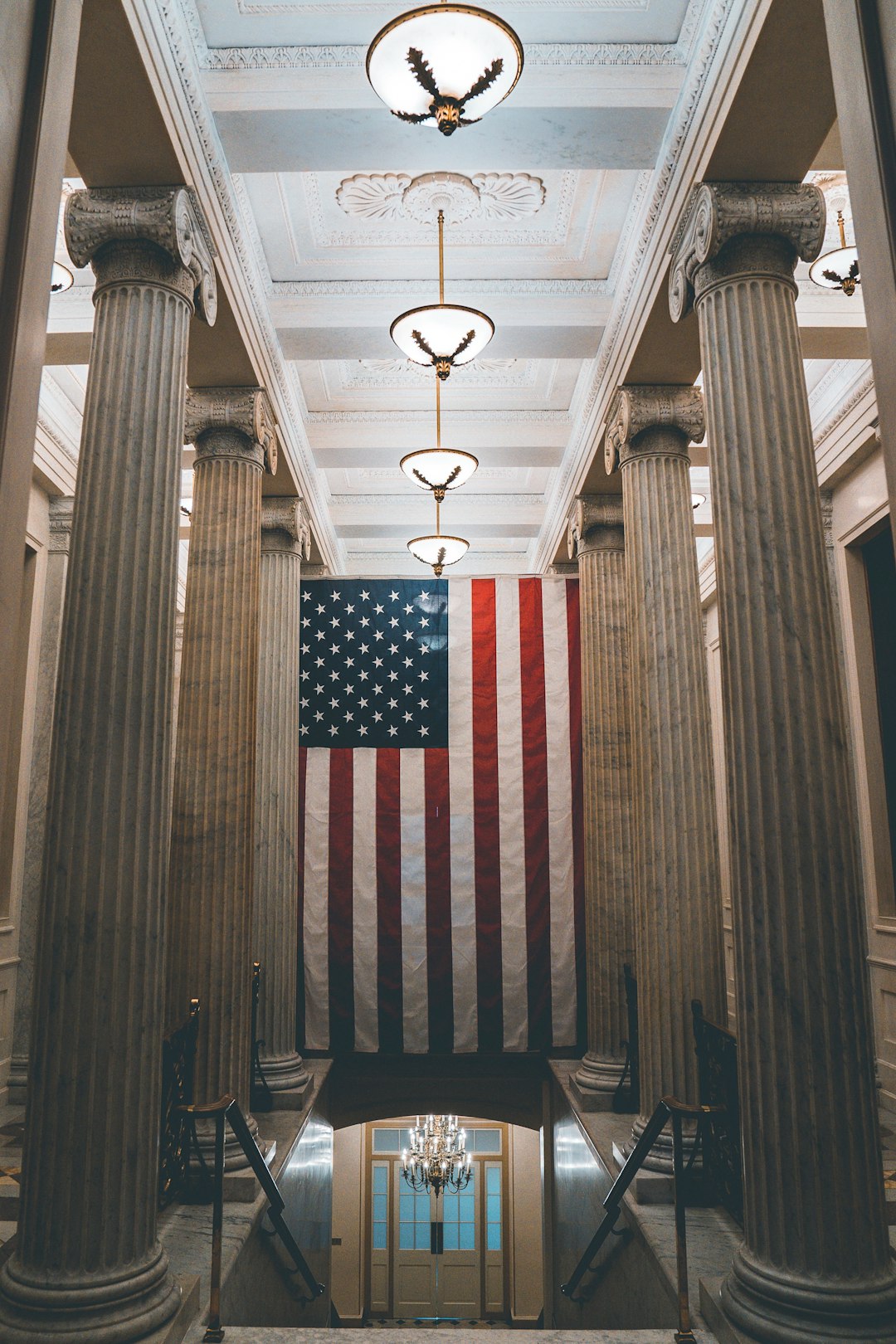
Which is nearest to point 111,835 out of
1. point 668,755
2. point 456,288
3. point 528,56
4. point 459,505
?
point 668,755

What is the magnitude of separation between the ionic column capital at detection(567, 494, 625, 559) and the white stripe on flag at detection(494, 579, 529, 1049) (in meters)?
1.19

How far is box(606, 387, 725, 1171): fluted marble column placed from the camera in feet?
20.3

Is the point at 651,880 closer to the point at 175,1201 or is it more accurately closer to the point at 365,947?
the point at 175,1201

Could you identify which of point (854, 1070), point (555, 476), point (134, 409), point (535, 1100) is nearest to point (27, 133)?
point (134, 409)

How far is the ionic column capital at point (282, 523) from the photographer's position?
944 centimetres

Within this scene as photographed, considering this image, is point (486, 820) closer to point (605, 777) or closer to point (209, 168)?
point (605, 777)

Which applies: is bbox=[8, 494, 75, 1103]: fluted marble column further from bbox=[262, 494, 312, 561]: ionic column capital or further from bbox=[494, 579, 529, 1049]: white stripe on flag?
bbox=[494, 579, 529, 1049]: white stripe on flag

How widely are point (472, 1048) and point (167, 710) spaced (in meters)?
6.74

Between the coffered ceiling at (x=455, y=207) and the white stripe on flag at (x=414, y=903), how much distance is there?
297 cm

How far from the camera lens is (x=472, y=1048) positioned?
9.92 meters

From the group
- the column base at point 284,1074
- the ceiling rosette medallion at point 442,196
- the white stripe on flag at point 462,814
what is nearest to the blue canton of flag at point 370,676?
the white stripe on flag at point 462,814

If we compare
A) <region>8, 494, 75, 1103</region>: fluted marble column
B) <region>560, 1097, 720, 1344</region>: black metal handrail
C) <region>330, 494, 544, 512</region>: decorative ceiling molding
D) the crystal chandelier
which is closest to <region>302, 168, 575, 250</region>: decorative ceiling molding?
<region>8, 494, 75, 1103</region>: fluted marble column

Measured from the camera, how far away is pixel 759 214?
4824mm

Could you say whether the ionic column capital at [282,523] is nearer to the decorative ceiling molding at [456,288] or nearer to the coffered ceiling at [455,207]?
the coffered ceiling at [455,207]
